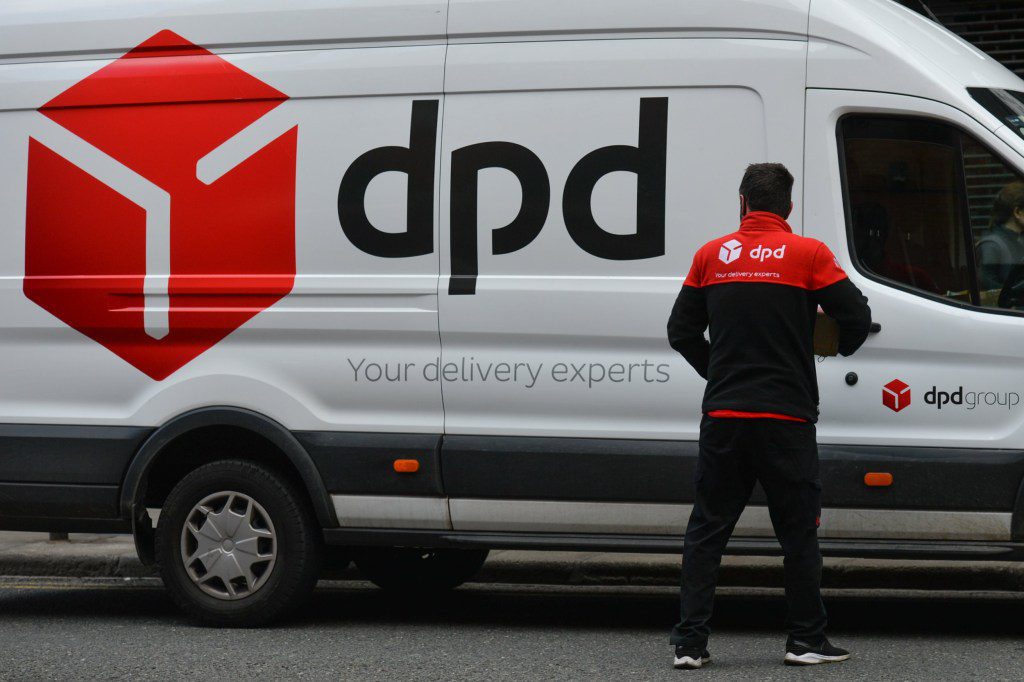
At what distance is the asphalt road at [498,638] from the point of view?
5.32m

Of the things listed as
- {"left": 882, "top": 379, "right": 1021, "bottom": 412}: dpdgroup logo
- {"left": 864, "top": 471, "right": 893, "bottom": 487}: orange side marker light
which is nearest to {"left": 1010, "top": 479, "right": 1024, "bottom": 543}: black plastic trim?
{"left": 882, "top": 379, "right": 1021, "bottom": 412}: dpdgroup logo

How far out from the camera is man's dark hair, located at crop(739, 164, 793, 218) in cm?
512

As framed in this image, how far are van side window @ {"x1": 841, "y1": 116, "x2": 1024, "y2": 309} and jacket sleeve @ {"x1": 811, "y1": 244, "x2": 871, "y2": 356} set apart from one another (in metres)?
0.60

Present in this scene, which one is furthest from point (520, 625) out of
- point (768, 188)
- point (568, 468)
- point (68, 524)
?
point (768, 188)

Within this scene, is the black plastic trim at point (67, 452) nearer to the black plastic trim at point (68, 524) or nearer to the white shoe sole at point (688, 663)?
the black plastic trim at point (68, 524)

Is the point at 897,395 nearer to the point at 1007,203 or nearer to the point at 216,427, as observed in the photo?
the point at 1007,203

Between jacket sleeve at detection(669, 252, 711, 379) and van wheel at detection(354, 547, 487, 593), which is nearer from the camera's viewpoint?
jacket sleeve at detection(669, 252, 711, 379)

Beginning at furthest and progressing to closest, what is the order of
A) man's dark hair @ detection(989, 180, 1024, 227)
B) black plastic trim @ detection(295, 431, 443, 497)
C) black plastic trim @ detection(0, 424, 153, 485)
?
black plastic trim @ detection(0, 424, 153, 485), black plastic trim @ detection(295, 431, 443, 497), man's dark hair @ detection(989, 180, 1024, 227)

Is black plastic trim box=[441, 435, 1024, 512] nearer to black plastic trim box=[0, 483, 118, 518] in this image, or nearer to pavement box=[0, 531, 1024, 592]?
black plastic trim box=[0, 483, 118, 518]

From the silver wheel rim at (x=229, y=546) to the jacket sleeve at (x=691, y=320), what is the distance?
1.95 meters

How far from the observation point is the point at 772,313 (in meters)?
5.07

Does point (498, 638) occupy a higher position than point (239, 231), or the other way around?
point (239, 231)

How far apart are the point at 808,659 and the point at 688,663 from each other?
0.41 metres

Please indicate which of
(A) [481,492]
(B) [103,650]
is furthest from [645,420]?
(B) [103,650]
